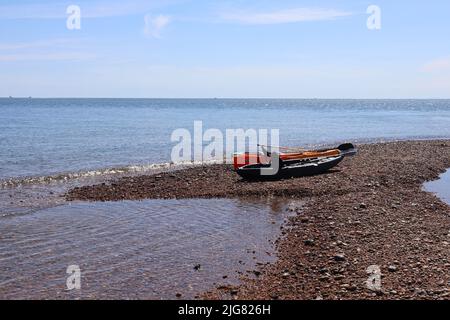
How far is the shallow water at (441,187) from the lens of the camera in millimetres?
20062

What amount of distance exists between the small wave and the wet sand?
347 cm

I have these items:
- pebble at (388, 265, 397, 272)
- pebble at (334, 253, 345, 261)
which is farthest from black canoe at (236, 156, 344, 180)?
pebble at (388, 265, 397, 272)

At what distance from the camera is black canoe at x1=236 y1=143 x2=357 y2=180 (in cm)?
2402

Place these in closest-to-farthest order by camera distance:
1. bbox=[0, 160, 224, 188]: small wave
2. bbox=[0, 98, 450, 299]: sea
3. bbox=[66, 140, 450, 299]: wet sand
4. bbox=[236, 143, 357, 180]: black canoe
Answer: bbox=[66, 140, 450, 299]: wet sand → bbox=[0, 98, 450, 299]: sea → bbox=[236, 143, 357, 180]: black canoe → bbox=[0, 160, 224, 188]: small wave

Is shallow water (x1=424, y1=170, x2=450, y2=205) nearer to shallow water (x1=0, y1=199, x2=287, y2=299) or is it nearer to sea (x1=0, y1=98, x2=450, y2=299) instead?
sea (x1=0, y1=98, x2=450, y2=299)

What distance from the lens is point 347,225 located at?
49.6 feet

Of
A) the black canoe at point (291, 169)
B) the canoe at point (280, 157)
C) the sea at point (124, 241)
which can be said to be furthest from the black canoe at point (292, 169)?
the sea at point (124, 241)

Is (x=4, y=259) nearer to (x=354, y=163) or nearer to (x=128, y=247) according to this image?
(x=128, y=247)

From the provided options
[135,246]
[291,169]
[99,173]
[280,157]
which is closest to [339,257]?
[135,246]

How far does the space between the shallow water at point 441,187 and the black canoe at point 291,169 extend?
523cm

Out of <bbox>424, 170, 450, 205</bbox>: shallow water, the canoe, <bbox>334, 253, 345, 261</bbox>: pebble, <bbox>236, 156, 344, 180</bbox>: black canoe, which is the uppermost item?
the canoe

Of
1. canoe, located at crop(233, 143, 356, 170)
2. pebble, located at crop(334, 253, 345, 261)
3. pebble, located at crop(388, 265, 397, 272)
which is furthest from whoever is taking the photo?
canoe, located at crop(233, 143, 356, 170)

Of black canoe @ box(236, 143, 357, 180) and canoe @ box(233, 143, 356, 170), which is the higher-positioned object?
canoe @ box(233, 143, 356, 170)

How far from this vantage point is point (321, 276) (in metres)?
11.0
